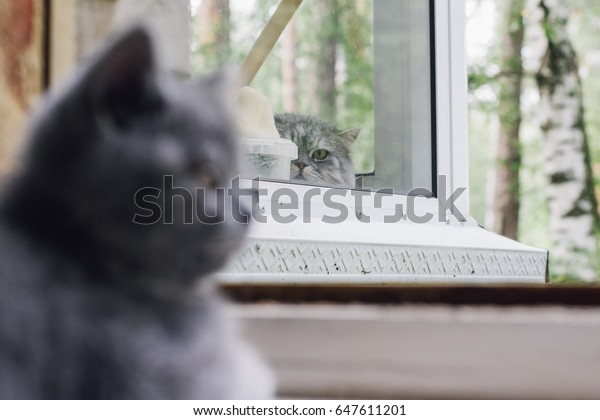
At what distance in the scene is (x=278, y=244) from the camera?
79cm

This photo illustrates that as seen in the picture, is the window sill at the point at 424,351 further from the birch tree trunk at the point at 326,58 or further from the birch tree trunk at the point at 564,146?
the birch tree trunk at the point at 564,146

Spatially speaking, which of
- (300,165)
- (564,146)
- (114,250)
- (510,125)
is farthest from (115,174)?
(510,125)

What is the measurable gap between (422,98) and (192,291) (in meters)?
1.08

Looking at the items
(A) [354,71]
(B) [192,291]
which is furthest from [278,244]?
(A) [354,71]

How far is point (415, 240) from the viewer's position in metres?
1.00

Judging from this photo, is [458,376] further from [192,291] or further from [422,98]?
[422,98]

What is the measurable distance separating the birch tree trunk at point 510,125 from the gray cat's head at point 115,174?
6.89ft

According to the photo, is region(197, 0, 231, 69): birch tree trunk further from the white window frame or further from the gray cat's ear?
the gray cat's ear

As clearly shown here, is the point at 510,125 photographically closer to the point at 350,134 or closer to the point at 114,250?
the point at 350,134

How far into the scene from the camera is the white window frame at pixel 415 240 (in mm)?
800

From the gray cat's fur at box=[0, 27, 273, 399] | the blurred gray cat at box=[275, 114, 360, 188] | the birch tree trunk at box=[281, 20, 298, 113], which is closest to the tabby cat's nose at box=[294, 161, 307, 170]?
the blurred gray cat at box=[275, 114, 360, 188]

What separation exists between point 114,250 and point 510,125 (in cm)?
236

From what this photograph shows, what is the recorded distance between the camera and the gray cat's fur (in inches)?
9.6

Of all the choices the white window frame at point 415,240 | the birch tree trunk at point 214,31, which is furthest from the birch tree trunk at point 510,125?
the birch tree trunk at point 214,31
